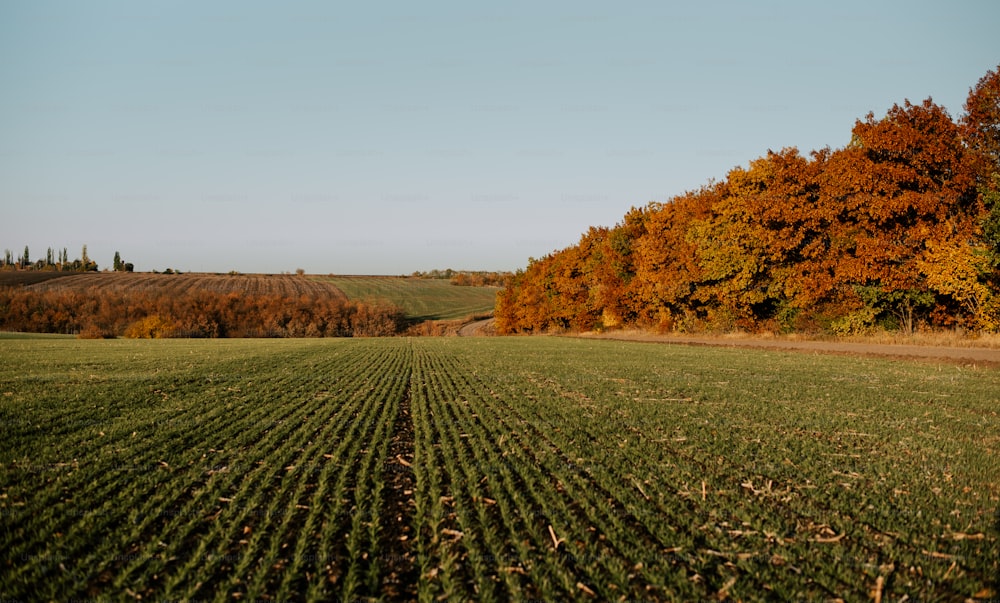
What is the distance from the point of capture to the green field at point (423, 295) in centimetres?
9694

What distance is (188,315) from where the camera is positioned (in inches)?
2842

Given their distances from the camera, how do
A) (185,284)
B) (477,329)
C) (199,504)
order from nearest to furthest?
(199,504), (477,329), (185,284)

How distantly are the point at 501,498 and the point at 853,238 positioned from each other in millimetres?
28767

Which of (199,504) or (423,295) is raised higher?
(423,295)

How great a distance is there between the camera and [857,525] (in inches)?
183

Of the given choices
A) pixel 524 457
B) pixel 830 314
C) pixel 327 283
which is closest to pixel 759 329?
pixel 830 314

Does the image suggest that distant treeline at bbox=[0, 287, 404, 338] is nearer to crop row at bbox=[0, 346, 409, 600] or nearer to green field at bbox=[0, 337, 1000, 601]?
crop row at bbox=[0, 346, 409, 600]

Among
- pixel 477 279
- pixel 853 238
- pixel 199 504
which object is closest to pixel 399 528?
pixel 199 504

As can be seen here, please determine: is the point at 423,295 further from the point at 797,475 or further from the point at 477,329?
the point at 797,475

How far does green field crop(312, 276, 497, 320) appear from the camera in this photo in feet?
318

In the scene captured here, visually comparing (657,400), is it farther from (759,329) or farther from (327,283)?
(327,283)

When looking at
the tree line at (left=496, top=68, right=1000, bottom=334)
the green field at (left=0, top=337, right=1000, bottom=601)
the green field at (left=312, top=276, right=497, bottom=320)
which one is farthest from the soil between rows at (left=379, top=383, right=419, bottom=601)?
the green field at (left=312, top=276, right=497, bottom=320)

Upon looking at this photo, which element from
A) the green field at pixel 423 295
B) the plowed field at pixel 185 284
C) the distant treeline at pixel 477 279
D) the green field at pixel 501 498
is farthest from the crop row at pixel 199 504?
the distant treeline at pixel 477 279

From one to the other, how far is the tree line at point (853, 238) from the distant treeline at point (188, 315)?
53766mm
